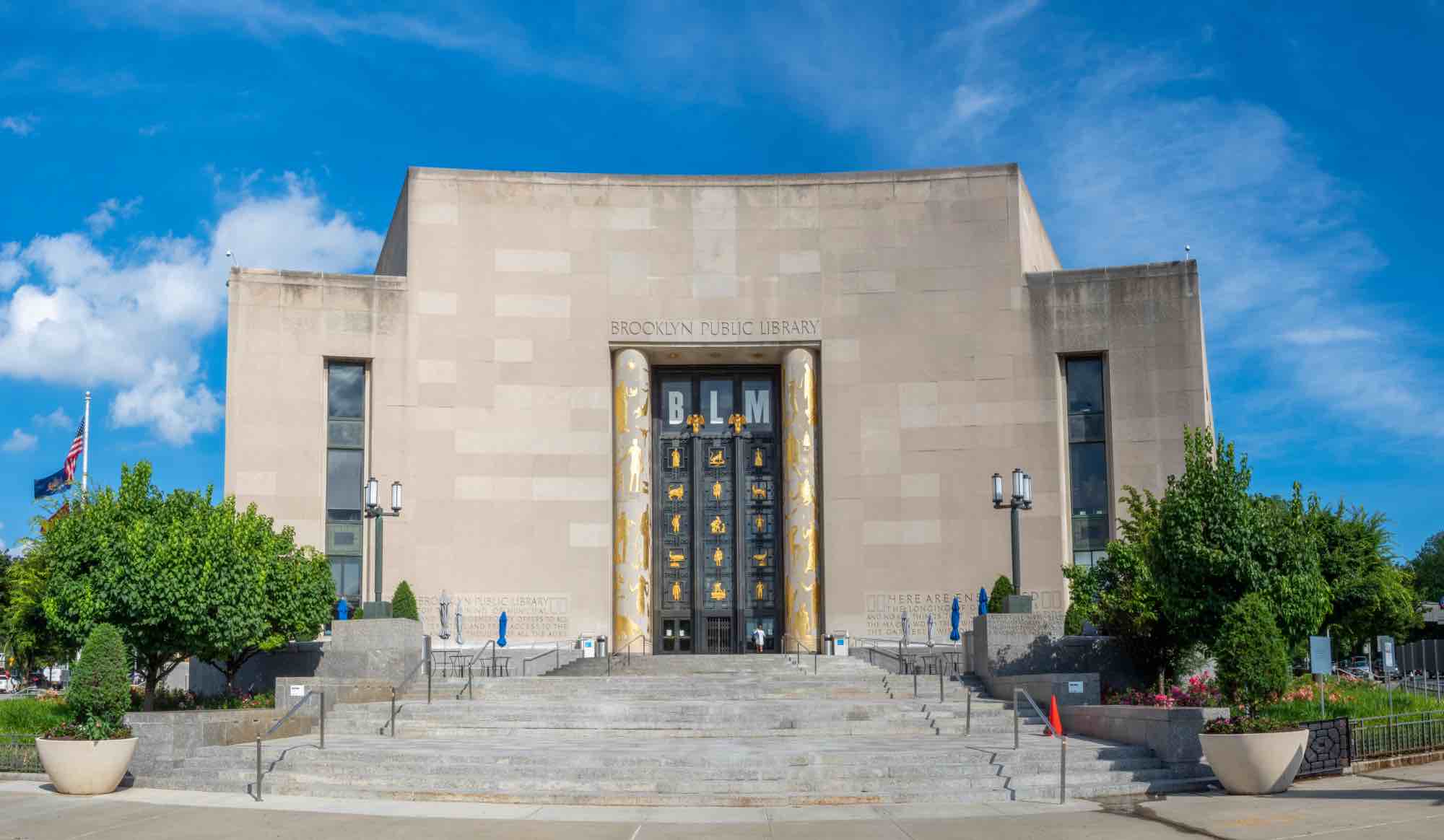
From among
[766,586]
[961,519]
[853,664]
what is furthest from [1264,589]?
[766,586]

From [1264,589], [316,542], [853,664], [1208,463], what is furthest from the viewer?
[316,542]

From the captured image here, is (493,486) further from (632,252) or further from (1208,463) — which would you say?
(1208,463)

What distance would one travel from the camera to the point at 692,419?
40.8m

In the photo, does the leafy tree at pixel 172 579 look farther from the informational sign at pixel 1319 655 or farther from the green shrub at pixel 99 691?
the informational sign at pixel 1319 655

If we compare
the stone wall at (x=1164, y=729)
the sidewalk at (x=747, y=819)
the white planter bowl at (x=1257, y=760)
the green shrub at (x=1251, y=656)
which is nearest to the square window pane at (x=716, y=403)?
the stone wall at (x=1164, y=729)

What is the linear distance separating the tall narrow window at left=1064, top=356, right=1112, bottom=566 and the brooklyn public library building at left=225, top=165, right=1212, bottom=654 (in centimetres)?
7

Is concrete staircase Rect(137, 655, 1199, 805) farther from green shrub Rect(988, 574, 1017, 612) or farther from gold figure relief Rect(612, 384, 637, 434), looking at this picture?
gold figure relief Rect(612, 384, 637, 434)

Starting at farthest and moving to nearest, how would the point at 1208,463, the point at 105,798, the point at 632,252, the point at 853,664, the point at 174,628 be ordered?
the point at 632,252 < the point at 853,664 < the point at 174,628 < the point at 1208,463 < the point at 105,798

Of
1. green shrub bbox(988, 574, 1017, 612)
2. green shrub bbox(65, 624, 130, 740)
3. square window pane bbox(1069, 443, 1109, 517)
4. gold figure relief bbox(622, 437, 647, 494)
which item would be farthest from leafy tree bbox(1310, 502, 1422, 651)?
green shrub bbox(65, 624, 130, 740)

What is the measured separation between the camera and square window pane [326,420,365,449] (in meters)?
38.1

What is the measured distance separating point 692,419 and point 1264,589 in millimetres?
20320

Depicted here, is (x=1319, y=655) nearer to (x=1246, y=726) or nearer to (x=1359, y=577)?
(x=1246, y=726)

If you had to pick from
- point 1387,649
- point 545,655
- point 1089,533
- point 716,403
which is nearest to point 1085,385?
point 1089,533

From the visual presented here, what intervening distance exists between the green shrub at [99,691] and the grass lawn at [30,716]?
286 inches
